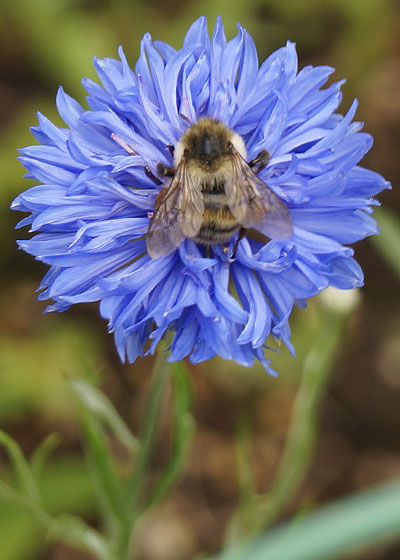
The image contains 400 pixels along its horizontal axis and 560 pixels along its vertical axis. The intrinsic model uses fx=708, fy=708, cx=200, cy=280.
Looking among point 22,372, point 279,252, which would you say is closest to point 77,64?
point 22,372

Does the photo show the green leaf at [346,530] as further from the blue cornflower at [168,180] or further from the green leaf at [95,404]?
the green leaf at [95,404]

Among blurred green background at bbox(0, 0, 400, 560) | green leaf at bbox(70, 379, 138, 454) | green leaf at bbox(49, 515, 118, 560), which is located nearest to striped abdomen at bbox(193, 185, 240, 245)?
green leaf at bbox(70, 379, 138, 454)

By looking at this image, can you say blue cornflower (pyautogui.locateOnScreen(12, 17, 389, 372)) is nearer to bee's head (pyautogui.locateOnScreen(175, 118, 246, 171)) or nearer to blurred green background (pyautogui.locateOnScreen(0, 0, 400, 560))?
bee's head (pyautogui.locateOnScreen(175, 118, 246, 171))

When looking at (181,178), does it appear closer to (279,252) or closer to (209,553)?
(279,252)

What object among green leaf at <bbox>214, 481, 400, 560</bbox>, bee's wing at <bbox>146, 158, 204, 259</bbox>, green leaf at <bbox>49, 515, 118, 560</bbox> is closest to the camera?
green leaf at <bbox>214, 481, 400, 560</bbox>

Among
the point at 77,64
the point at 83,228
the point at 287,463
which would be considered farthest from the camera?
the point at 77,64

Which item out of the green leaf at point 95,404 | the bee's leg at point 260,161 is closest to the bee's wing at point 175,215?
the bee's leg at point 260,161
